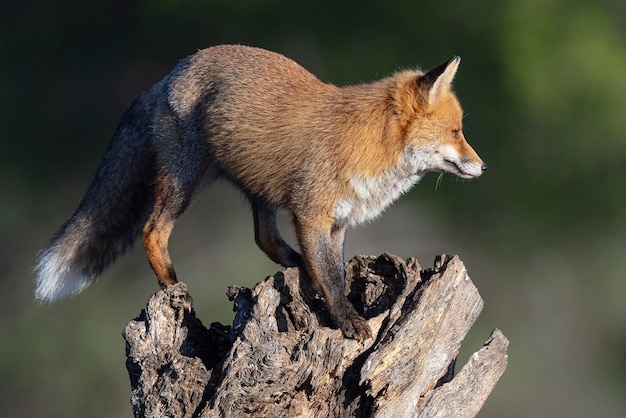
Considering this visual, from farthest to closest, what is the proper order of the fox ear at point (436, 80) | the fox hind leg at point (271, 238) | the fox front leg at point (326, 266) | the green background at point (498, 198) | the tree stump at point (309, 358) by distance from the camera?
the green background at point (498, 198) < the fox hind leg at point (271, 238) < the fox ear at point (436, 80) < the fox front leg at point (326, 266) < the tree stump at point (309, 358)

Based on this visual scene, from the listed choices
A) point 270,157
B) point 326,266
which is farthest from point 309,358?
point 270,157

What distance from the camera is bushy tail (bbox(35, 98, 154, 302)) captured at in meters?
5.75

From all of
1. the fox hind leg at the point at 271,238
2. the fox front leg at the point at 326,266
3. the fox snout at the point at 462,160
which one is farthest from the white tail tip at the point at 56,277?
the fox snout at the point at 462,160

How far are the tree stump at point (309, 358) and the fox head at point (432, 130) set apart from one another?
1.89 ft

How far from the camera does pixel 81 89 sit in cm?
1248

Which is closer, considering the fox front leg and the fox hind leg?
the fox front leg

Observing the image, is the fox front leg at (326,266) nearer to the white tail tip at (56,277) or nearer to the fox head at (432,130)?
the fox head at (432,130)

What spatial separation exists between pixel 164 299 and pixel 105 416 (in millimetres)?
7994

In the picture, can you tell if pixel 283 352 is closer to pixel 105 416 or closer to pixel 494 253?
pixel 494 253

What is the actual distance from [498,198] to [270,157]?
21.9ft

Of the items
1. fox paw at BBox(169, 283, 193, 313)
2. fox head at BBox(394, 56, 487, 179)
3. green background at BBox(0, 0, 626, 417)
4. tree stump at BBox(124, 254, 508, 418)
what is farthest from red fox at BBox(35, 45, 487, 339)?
green background at BBox(0, 0, 626, 417)

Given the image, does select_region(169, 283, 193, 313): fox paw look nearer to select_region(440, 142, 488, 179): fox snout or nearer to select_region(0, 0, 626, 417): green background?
select_region(440, 142, 488, 179): fox snout

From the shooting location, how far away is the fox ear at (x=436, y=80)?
494cm

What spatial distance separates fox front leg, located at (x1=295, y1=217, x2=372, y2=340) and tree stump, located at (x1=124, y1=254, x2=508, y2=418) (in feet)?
0.35
